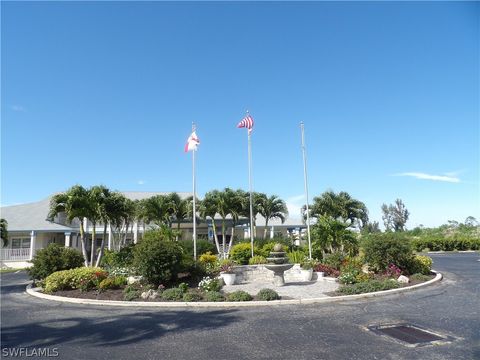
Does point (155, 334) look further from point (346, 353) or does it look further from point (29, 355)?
point (346, 353)

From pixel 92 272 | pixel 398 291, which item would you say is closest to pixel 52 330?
pixel 92 272

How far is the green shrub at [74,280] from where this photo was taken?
14.6 meters

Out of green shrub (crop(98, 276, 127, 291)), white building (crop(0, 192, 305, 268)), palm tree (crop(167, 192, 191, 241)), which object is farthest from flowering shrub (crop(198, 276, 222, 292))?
palm tree (crop(167, 192, 191, 241))

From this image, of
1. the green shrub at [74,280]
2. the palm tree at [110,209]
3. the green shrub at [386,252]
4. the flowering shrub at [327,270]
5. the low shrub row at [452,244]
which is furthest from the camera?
the low shrub row at [452,244]

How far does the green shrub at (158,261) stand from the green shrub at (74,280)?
200 centimetres

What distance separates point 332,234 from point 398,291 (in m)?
8.62

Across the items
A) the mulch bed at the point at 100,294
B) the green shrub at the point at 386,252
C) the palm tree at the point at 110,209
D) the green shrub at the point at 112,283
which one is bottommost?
the mulch bed at the point at 100,294

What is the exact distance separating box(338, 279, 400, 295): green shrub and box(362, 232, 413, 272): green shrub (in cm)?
247

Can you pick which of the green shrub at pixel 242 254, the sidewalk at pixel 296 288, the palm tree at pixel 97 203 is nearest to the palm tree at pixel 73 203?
the palm tree at pixel 97 203

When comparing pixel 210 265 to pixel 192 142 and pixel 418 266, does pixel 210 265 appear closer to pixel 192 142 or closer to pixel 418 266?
pixel 192 142

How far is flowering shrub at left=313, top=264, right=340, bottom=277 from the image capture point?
17.3 metres

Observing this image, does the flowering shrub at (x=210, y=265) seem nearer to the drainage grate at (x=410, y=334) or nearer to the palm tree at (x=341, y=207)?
the drainage grate at (x=410, y=334)

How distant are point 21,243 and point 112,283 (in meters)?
27.1

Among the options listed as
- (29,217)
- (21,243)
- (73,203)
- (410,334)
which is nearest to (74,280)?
(73,203)
